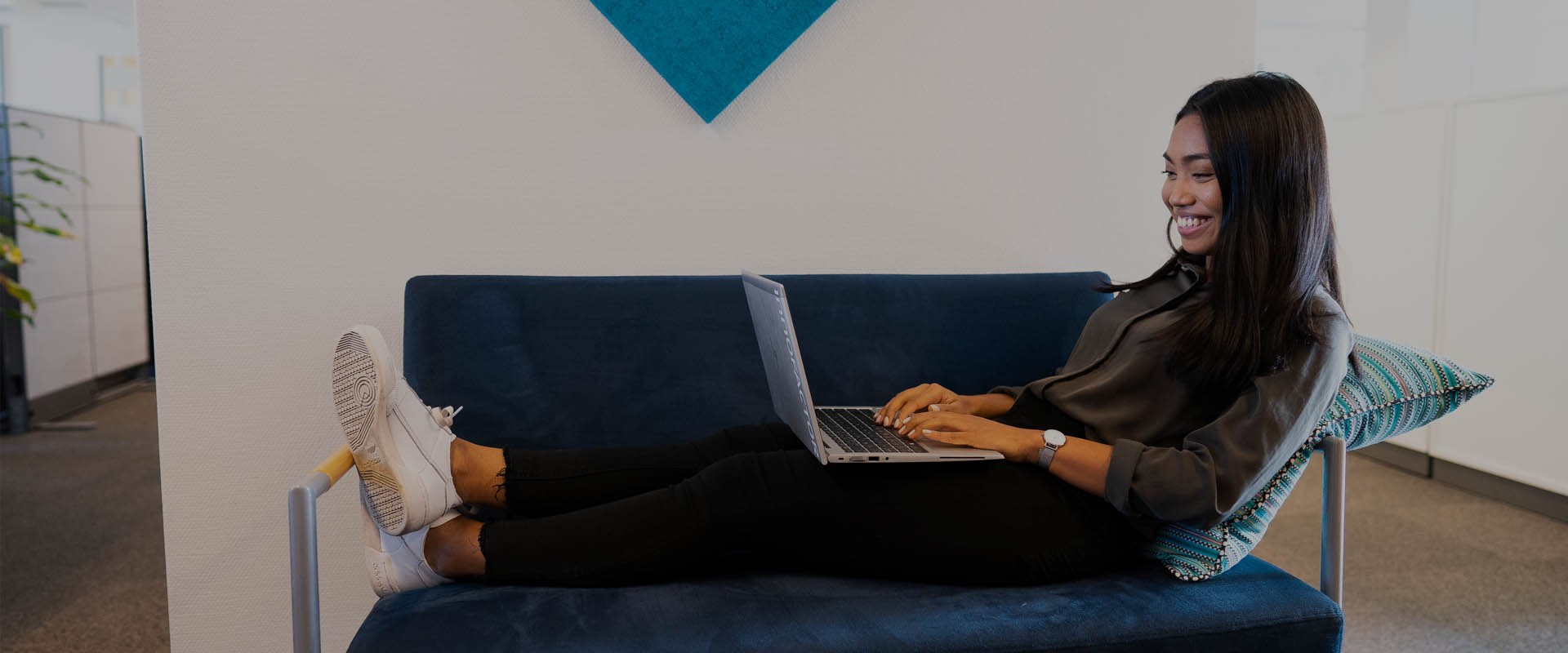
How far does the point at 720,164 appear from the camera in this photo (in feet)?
7.53

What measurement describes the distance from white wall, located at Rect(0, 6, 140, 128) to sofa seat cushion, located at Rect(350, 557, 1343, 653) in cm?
676

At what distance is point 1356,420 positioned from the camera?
1.62 m

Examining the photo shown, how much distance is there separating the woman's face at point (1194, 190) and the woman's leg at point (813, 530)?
0.46 metres

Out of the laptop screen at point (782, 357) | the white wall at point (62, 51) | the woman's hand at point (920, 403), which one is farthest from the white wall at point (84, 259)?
the woman's hand at point (920, 403)

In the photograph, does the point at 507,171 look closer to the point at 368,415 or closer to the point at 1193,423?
the point at 368,415

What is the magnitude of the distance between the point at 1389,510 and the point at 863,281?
2349mm

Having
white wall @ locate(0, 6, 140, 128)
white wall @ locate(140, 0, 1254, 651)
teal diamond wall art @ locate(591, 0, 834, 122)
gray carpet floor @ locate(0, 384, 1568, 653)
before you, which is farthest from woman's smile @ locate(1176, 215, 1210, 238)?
white wall @ locate(0, 6, 140, 128)

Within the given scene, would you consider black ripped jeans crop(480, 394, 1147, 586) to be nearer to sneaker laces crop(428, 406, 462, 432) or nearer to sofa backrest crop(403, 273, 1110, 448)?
sneaker laces crop(428, 406, 462, 432)

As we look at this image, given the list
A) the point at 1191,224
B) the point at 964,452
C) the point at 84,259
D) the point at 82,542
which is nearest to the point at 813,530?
the point at 964,452

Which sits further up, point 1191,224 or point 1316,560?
point 1191,224

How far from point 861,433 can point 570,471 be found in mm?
470

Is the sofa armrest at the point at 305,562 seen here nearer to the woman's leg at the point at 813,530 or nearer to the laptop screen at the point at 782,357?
the woman's leg at the point at 813,530

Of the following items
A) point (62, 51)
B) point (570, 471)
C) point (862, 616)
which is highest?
point (62, 51)

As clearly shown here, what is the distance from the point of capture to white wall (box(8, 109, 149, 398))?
4691 mm
